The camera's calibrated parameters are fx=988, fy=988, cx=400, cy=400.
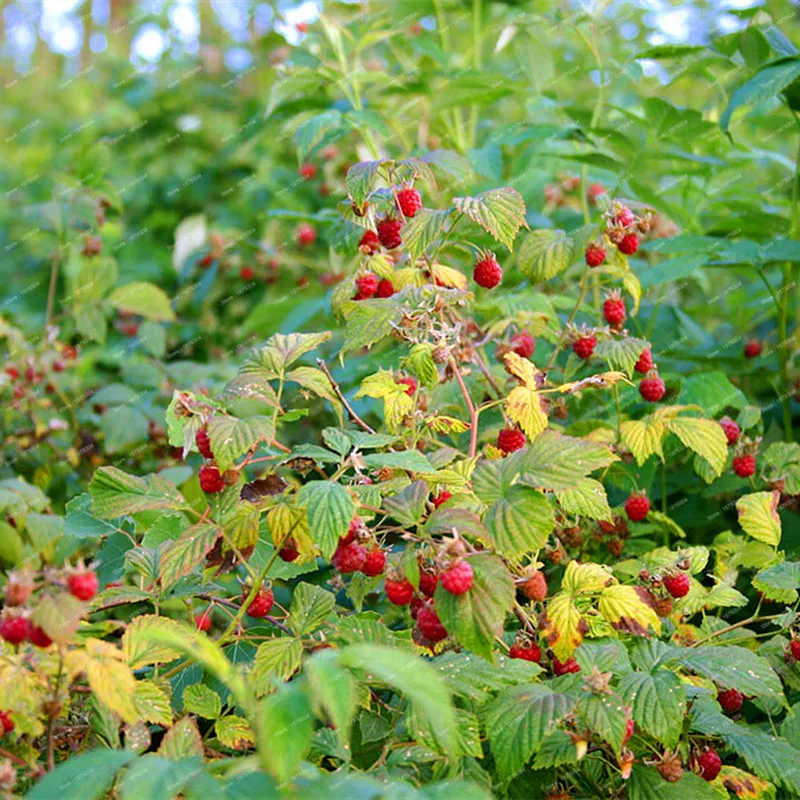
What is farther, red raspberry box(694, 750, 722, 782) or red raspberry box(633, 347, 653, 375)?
red raspberry box(633, 347, 653, 375)

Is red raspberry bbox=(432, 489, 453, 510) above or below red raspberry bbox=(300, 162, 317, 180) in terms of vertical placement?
above

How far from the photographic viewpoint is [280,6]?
4.39 meters

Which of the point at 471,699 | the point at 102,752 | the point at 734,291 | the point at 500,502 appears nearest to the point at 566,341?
the point at 500,502

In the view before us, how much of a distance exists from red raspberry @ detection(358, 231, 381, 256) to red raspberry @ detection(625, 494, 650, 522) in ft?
2.25

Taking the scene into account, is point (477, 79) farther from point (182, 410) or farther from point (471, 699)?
point (471, 699)

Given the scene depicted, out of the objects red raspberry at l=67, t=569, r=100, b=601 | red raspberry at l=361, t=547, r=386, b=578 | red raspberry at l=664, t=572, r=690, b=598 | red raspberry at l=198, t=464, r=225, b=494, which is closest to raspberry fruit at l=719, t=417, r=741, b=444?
red raspberry at l=664, t=572, r=690, b=598

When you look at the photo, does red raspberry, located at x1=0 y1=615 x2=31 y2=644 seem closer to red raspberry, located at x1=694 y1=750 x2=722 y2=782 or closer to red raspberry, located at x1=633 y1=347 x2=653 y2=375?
red raspberry, located at x1=694 y1=750 x2=722 y2=782

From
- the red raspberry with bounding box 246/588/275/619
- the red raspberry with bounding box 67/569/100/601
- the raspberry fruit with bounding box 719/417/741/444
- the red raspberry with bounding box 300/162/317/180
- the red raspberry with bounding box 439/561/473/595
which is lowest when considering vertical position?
the raspberry fruit with bounding box 719/417/741/444

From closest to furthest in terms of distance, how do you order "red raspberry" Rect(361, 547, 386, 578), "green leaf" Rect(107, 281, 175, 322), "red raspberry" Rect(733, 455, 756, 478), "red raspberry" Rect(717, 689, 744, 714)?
"red raspberry" Rect(361, 547, 386, 578) → "red raspberry" Rect(717, 689, 744, 714) → "red raspberry" Rect(733, 455, 756, 478) → "green leaf" Rect(107, 281, 175, 322)

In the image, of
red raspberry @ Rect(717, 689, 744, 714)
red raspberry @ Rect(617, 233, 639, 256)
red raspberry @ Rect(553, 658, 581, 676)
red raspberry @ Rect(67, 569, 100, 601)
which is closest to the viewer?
red raspberry @ Rect(67, 569, 100, 601)

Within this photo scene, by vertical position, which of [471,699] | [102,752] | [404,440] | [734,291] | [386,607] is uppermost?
[102,752]

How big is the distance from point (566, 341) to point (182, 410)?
0.79m

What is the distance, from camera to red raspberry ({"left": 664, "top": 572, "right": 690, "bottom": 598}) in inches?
61.0

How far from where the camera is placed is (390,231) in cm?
173
